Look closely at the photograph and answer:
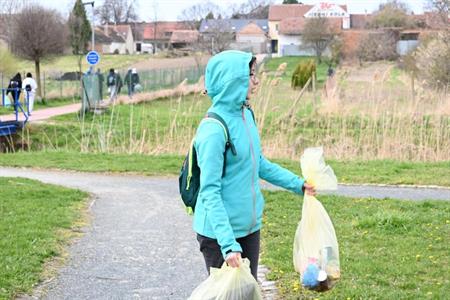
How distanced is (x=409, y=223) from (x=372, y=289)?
259cm

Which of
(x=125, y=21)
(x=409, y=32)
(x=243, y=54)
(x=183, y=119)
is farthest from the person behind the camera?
(x=125, y=21)

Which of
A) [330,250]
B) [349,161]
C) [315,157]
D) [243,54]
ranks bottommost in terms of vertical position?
[349,161]

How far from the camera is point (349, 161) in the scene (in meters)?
14.8

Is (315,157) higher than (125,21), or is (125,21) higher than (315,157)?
(125,21)

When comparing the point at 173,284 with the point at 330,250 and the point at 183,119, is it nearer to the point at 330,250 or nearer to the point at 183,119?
the point at 330,250

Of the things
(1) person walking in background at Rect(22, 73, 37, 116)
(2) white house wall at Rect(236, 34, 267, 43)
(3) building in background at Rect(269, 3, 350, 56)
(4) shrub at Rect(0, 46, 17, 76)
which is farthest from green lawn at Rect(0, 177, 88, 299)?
(2) white house wall at Rect(236, 34, 267, 43)

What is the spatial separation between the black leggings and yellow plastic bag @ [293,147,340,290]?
0.34 metres

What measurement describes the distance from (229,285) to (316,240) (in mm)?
800

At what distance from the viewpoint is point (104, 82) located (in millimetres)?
37531

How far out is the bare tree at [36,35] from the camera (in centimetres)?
3466

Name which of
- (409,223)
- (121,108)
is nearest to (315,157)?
(409,223)

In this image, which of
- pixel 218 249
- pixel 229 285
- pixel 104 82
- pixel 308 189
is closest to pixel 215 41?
pixel 104 82

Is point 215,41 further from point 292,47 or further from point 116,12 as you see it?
point 116,12

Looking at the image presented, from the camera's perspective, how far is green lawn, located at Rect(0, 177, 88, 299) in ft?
20.8
